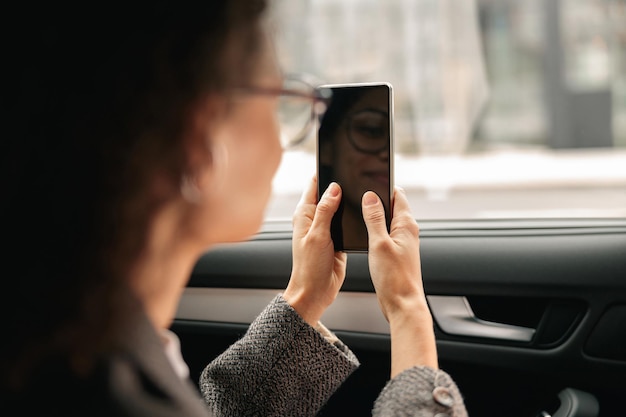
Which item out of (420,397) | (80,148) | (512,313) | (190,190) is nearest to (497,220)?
(512,313)

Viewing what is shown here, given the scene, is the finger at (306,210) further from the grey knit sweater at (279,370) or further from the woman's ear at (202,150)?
the woman's ear at (202,150)

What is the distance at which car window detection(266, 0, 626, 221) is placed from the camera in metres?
3.09

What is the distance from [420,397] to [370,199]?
0.40m

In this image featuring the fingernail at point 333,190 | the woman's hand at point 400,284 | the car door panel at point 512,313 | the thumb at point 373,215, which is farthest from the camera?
the car door panel at point 512,313

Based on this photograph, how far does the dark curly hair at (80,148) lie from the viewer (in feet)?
2.30

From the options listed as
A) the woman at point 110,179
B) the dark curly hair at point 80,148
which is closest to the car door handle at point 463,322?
the woman at point 110,179

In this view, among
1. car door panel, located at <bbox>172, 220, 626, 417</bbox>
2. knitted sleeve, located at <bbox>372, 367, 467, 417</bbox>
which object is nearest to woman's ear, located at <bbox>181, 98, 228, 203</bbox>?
knitted sleeve, located at <bbox>372, 367, 467, 417</bbox>

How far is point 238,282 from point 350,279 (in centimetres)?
36

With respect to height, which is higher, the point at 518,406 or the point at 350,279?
the point at 350,279

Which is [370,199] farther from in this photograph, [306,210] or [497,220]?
[497,220]

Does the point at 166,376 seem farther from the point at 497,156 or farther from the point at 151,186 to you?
the point at 497,156

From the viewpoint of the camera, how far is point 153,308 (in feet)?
2.80

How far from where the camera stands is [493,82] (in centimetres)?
362

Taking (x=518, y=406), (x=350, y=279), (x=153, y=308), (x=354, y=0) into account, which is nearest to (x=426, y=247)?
(x=350, y=279)
